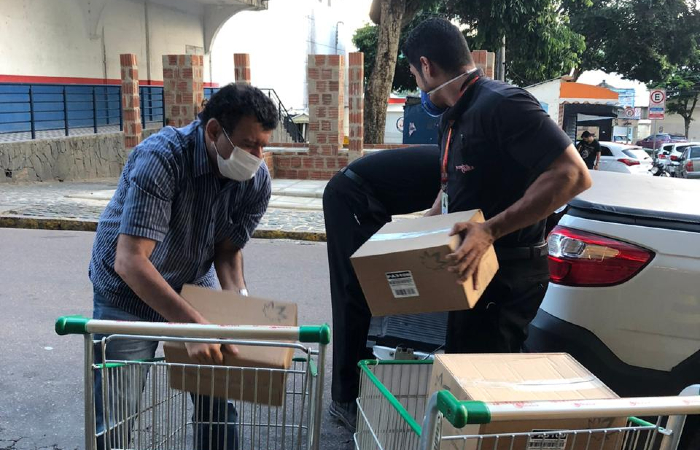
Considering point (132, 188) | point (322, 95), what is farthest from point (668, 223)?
point (322, 95)

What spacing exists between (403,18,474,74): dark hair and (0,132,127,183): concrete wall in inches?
457

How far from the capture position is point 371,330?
11.3 ft

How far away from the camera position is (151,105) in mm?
18922

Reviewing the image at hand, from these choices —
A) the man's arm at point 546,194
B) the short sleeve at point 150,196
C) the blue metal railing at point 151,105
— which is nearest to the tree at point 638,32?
the blue metal railing at point 151,105

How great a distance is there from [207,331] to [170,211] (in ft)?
2.13

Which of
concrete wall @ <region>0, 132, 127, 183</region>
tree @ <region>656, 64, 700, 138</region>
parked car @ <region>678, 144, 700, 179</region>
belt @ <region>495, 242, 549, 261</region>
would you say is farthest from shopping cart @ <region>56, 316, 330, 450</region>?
tree @ <region>656, 64, 700, 138</region>

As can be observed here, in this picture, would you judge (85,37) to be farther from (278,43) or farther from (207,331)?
(207,331)

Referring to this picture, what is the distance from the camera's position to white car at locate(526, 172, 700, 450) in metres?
2.65

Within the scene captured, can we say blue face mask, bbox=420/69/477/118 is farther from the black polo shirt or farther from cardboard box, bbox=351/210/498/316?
cardboard box, bbox=351/210/498/316

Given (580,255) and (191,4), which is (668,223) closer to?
(580,255)

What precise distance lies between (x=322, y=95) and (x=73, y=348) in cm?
929

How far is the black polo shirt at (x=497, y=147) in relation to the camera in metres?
2.33

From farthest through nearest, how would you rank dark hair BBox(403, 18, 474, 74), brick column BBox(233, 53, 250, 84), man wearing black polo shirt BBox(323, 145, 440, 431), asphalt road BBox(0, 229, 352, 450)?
1. brick column BBox(233, 53, 250, 84)
2. asphalt road BBox(0, 229, 352, 450)
3. man wearing black polo shirt BBox(323, 145, 440, 431)
4. dark hair BBox(403, 18, 474, 74)

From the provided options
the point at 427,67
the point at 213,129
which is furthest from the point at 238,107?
the point at 427,67
